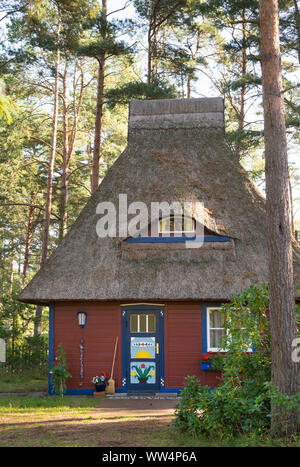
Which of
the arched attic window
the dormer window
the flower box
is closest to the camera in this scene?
the flower box

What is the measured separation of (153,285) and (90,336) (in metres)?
2.19

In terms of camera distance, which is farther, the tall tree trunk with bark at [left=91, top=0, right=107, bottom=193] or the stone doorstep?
the tall tree trunk with bark at [left=91, top=0, right=107, bottom=193]

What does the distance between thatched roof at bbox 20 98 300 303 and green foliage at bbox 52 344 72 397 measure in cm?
161

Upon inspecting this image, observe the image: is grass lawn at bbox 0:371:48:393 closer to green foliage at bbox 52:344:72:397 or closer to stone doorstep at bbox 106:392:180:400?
green foliage at bbox 52:344:72:397

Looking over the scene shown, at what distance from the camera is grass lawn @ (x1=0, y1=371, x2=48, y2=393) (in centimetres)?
1438

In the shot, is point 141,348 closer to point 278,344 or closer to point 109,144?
point 278,344

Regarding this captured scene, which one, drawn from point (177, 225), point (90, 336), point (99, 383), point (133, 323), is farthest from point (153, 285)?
point (99, 383)

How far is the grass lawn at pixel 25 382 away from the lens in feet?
47.2

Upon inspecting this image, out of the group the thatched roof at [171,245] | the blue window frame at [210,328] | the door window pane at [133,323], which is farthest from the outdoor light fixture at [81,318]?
the blue window frame at [210,328]

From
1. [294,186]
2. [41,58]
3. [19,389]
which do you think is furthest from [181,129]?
[294,186]

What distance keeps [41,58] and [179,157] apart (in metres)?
9.11

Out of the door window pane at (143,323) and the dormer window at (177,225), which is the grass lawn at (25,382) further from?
the dormer window at (177,225)

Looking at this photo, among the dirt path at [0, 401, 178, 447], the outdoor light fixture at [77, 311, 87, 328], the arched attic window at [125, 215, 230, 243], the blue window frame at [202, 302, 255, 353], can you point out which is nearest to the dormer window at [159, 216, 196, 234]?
the arched attic window at [125, 215, 230, 243]

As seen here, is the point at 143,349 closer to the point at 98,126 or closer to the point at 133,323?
the point at 133,323
